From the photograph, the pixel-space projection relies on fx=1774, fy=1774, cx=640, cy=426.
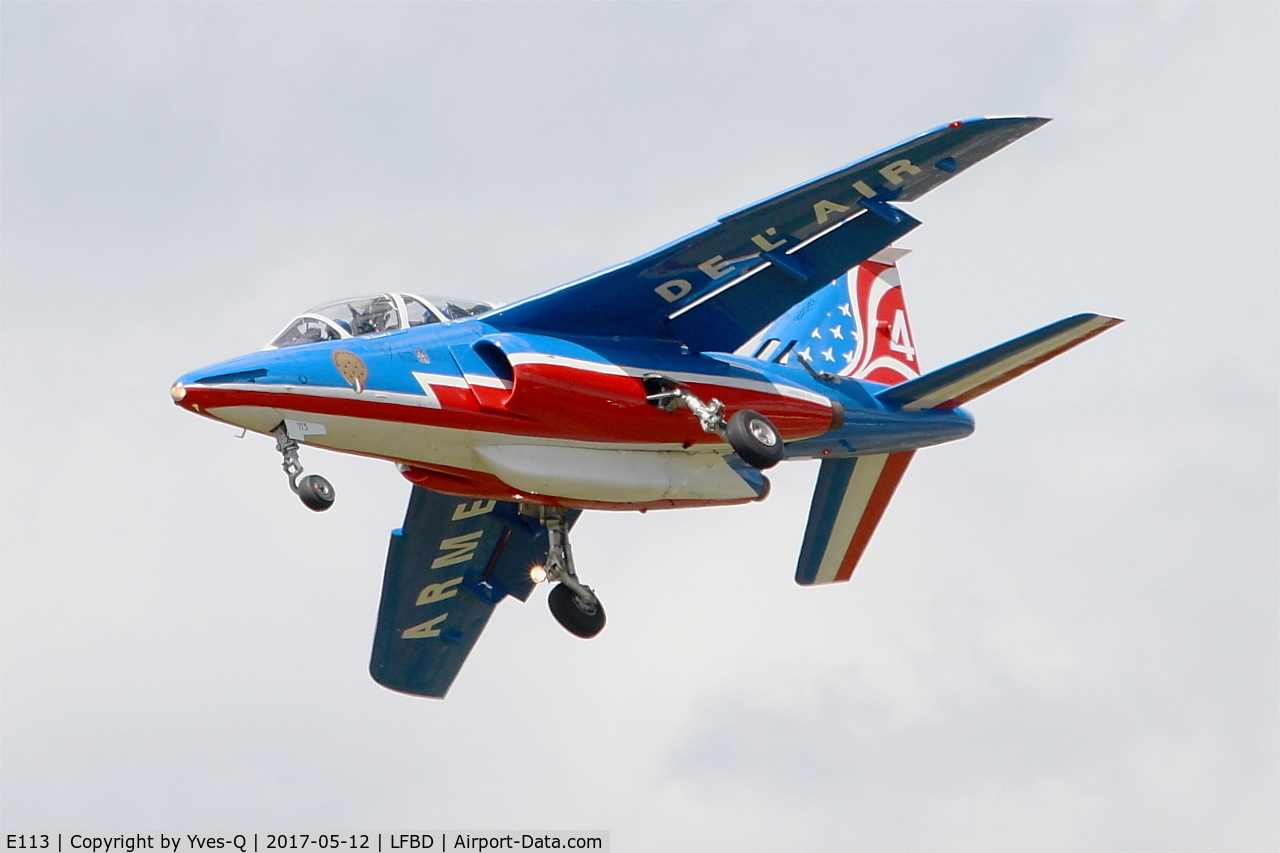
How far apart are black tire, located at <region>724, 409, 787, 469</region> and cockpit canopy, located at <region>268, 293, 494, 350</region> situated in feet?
11.0

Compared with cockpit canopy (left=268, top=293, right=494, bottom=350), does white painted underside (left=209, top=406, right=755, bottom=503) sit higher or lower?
lower

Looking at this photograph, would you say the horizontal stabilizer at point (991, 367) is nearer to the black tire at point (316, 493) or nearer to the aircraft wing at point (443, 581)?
the aircraft wing at point (443, 581)

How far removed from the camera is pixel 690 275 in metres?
21.4

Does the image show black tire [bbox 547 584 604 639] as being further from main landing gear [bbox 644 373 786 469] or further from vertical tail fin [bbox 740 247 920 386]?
vertical tail fin [bbox 740 247 920 386]

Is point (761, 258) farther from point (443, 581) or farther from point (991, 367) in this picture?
point (443, 581)

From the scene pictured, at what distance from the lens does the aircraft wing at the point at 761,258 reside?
19.9 metres

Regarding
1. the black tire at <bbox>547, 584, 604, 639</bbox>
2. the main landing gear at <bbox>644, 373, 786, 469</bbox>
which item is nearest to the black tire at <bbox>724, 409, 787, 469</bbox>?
the main landing gear at <bbox>644, 373, 786, 469</bbox>

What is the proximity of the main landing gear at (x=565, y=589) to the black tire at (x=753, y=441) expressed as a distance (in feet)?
10.1

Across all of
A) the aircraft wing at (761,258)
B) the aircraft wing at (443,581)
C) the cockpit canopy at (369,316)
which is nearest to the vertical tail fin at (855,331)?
the aircraft wing at (761,258)

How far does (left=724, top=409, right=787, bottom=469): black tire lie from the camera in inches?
821

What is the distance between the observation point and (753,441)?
68.5 feet

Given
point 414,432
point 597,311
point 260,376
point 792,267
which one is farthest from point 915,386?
point 260,376

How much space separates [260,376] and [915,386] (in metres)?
9.08

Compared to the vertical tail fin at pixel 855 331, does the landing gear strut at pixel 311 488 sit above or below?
below
